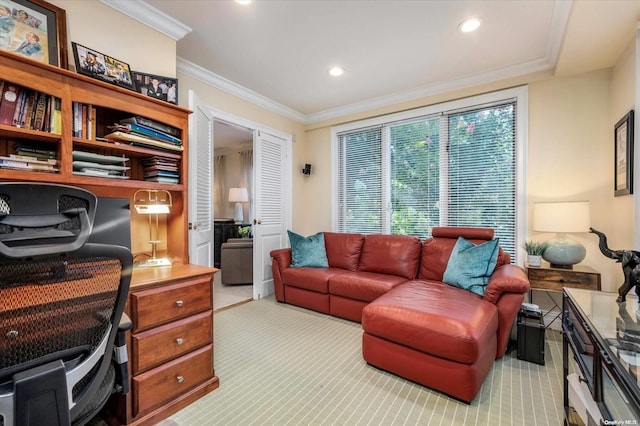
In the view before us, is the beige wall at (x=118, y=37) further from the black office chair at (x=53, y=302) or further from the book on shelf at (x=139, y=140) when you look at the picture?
the black office chair at (x=53, y=302)

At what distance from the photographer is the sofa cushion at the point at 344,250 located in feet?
11.6

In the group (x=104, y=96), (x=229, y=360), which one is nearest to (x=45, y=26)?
(x=104, y=96)

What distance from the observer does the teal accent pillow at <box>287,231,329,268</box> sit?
3.60 m

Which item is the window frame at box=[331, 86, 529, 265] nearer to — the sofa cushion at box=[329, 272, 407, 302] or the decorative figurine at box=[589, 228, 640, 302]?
the sofa cushion at box=[329, 272, 407, 302]

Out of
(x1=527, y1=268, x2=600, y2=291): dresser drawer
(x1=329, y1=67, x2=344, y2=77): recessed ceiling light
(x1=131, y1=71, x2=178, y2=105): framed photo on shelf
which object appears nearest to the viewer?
(x1=131, y1=71, x2=178, y2=105): framed photo on shelf

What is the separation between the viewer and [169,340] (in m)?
1.62

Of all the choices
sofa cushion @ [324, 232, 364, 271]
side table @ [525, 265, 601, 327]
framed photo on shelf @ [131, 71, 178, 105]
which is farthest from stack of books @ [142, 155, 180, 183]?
side table @ [525, 265, 601, 327]

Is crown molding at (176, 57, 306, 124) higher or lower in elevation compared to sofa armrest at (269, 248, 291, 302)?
higher

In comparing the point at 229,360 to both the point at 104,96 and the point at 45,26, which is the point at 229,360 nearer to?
the point at 104,96

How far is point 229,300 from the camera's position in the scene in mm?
3732

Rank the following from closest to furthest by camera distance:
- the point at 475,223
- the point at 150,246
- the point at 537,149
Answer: the point at 150,246
the point at 537,149
the point at 475,223

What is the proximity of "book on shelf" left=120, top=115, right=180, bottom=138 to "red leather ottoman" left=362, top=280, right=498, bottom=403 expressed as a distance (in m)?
1.96

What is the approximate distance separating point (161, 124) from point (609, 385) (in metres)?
2.70

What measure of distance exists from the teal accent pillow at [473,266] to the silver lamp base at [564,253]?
477 mm
